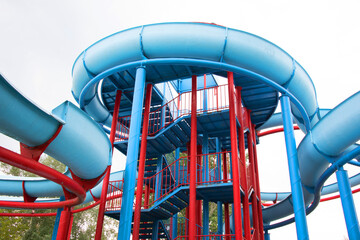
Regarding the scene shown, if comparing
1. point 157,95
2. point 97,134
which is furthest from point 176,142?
point 97,134

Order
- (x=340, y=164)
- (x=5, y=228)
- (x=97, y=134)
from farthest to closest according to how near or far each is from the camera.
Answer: (x=5, y=228), (x=340, y=164), (x=97, y=134)

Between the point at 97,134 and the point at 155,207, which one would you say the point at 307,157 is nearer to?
the point at 155,207

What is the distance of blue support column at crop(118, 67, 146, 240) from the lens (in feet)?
33.1

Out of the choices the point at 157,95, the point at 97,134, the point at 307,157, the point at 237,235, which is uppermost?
the point at 157,95

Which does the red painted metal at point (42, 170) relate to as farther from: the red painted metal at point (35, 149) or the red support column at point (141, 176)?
the red support column at point (141, 176)

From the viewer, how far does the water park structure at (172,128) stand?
798 centimetres

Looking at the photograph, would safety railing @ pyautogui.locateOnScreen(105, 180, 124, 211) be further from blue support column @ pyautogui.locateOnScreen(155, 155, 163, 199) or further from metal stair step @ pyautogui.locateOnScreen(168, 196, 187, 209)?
metal stair step @ pyautogui.locateOnScreen(168, 196, 187, 209)

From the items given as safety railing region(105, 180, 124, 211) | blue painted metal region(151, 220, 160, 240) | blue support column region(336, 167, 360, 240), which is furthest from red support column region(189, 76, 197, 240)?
blue support column region(336, 167, 360, 240)

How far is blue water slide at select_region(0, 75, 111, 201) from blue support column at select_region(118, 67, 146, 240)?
3.97 ft

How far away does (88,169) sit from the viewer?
9.15 metres

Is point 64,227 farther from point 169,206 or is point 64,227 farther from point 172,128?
point 172,128

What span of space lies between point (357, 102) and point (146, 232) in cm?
1021

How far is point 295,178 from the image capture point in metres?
11.3

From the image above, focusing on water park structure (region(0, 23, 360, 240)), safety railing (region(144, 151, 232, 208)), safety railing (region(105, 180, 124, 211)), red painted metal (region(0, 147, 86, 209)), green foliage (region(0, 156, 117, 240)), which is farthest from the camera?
green foliage (region(0, 156, 117, 240))
